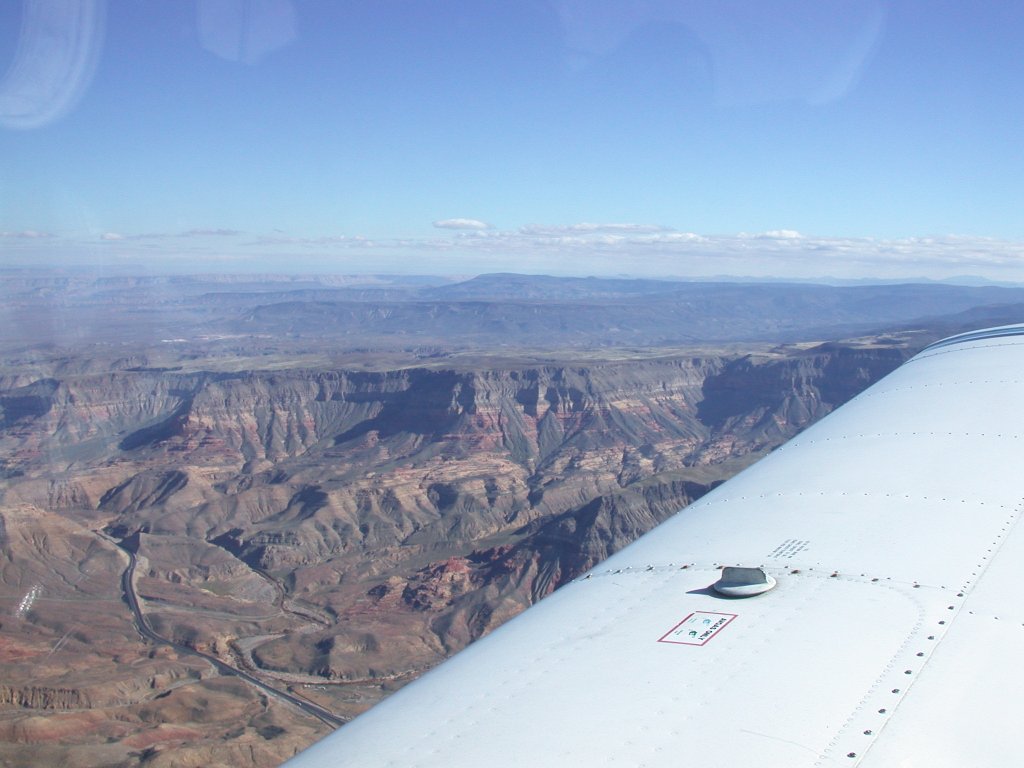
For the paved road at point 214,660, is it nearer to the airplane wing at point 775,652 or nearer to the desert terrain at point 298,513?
the desert terrain at point 298,513

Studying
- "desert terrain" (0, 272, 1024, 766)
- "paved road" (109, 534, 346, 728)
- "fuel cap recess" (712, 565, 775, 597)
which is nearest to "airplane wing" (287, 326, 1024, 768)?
"fuel cap recess" (712, 565, 775, 597)

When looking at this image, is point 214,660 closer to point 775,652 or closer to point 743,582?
point 743,582

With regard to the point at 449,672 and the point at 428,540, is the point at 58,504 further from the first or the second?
the point at 449,672

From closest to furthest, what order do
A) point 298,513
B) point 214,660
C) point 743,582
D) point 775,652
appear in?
point 775,652 < point 743,582 < point 214,660 < point 298,513

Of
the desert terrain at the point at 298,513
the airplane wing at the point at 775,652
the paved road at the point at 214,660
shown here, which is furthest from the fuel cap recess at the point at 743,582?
the paved road at the point at 214,660

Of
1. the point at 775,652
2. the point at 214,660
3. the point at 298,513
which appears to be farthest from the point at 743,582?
the point at 298,513

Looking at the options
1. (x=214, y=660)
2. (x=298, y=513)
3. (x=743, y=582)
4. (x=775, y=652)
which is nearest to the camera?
(x=775, y=652)

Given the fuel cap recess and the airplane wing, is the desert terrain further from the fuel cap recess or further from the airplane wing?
the fuel cap recess
